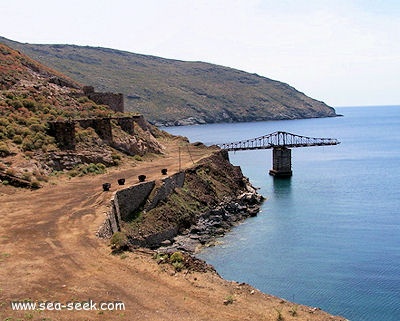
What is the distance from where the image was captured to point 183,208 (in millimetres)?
40844

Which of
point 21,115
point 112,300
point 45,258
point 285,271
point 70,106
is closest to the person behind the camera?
point 112,300

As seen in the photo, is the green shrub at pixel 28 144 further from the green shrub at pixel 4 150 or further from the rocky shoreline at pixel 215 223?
the rocky shoreline at pixel 215 223

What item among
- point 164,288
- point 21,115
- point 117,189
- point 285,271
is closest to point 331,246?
point 285,271

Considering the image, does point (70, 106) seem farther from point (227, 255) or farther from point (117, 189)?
point (227, 255)

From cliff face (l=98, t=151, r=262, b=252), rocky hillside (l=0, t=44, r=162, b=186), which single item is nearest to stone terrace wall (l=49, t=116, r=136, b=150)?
rocky hillside (l=0, t=44, r=162, b=186)

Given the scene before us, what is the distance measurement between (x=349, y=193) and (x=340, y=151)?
56.7 meters

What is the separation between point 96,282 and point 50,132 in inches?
1230

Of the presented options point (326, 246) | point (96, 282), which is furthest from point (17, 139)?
point (326, 246)

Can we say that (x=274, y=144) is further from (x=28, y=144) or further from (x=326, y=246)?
(x=28, y=144)

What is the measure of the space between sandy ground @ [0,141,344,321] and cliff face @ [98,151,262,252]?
3.22m

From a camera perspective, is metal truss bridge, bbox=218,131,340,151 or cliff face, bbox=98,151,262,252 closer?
cliff face, bbox=98,151,262,252

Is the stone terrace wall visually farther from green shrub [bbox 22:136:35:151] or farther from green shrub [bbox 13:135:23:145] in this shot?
green shrub [bbox 13:135:23:145]

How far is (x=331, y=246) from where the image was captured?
38281 mm

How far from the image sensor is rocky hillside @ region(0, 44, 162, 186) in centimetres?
3959
